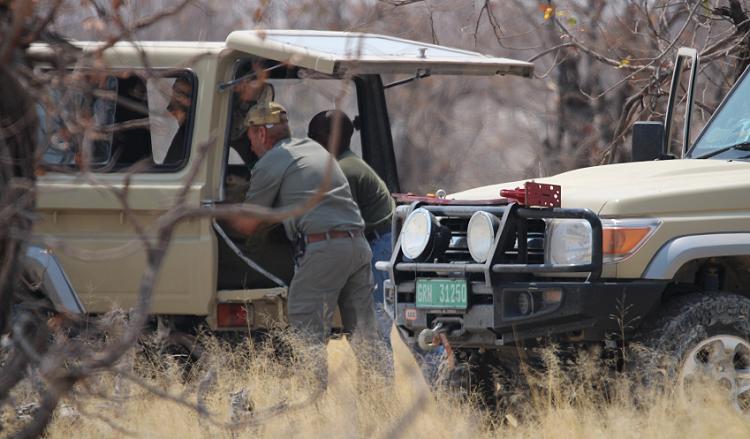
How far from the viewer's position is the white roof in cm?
655

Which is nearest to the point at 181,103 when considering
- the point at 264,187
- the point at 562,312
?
the point at 264,187

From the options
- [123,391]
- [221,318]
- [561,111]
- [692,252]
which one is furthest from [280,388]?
[561,111]

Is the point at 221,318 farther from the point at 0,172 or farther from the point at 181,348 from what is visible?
the point at 0,172

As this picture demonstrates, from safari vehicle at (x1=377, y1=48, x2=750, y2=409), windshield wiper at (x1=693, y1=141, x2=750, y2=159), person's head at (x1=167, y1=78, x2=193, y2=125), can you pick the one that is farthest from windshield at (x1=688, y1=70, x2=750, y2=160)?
person's head at (x1=167, y1=78, x2=193, y2=125)

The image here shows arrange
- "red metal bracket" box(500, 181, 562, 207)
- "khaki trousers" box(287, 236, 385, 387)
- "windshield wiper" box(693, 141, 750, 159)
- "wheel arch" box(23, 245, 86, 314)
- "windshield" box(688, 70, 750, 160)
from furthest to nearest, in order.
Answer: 1. "wheel arch" box(23, 245, 86, 314)
2. "khaki trousers" box(287, 236, 385, 387)
3. "windshield" box(688, 70, 750, 160)
4. "windshield wiper" box(693, 141, 750, 159)
5. "red metal bracket" box(500, 181, 562, 207)

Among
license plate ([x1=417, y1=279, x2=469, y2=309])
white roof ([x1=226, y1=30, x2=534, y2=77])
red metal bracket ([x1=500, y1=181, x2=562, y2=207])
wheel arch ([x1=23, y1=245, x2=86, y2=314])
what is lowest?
wheel arch ([x1=23, y1=245, x2=86, y2=314])

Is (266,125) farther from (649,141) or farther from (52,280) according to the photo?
(649,141)

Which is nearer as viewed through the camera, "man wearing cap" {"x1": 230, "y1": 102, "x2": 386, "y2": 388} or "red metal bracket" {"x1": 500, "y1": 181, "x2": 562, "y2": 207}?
"red metal bracket" {"x1": 500, "y1": 181, "x2": 562, "y2": 207}

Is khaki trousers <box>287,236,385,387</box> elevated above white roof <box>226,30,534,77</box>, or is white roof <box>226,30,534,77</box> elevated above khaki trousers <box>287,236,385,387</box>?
white roof <box>226,30,534,77</box>

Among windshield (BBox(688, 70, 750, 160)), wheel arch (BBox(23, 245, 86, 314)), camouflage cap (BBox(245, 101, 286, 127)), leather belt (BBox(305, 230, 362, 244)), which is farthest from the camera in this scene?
camouflage cap (BBox(245, 101, 286, 127))

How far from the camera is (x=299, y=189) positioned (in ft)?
23.5

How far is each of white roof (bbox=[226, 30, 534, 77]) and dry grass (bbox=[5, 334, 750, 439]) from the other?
1523mm

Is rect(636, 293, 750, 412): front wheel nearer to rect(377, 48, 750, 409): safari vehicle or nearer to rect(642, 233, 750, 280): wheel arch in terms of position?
rect(377, 48, 750, 409): safari vehicle

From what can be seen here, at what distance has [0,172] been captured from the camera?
334 cm
